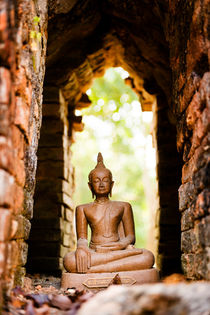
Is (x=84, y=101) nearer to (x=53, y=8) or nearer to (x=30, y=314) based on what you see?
(x=53, y=8)

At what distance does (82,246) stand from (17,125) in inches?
93.5

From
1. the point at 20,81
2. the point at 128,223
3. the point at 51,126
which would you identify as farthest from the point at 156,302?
the point at 51,126

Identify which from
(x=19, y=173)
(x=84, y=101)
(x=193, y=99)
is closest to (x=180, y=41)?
(x=193, y=99)

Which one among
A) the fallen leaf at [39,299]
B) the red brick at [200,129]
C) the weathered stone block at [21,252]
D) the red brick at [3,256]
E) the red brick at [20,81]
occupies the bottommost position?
the fallen leaf at [39,299]

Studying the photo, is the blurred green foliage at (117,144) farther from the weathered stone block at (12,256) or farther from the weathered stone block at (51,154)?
the weathered stone block at (12,256)

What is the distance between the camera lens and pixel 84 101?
25.6ft

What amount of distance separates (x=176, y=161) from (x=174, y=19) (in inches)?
120

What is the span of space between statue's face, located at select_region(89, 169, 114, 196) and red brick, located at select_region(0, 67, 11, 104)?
3031 millimetres

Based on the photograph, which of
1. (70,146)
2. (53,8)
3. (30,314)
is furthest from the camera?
(70,146)

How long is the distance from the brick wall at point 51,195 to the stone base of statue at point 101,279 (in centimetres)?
194

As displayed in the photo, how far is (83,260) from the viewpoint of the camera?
4.53m

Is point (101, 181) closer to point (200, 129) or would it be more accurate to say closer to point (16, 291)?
point (200, 129)

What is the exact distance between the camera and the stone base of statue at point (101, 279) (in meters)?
4.29

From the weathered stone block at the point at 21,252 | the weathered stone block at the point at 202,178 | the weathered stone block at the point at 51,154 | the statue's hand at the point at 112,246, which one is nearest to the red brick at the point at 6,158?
the weathered stone block at the point at 21,252
